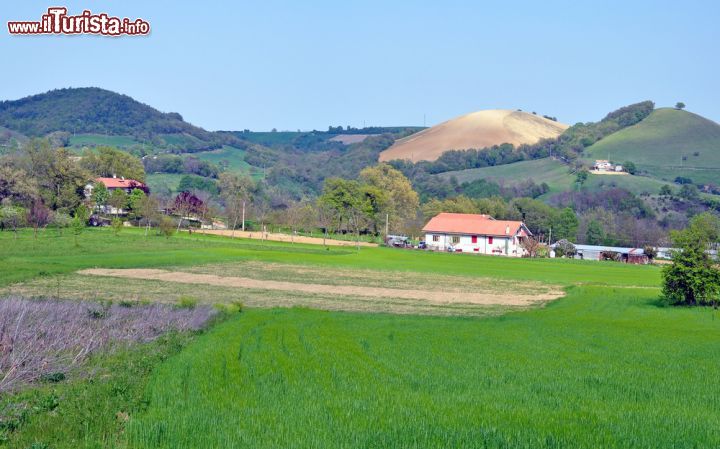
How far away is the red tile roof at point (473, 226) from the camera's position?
111250 millimetres

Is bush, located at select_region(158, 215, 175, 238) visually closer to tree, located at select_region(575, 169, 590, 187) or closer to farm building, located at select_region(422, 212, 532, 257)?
farm building, located at select_region(422, 212, 532, 257)

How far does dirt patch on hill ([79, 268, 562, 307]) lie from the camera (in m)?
50.2

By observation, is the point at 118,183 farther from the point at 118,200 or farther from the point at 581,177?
the point at 581,177

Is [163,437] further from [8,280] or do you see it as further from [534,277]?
[534,277]

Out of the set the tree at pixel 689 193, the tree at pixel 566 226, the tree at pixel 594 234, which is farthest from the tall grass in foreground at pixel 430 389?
the tree at pixel 689 193

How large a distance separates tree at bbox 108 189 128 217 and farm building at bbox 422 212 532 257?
153ft

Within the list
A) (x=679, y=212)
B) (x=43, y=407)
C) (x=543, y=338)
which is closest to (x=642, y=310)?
(x=543, y=338)

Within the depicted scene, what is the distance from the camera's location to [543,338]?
1134 inches

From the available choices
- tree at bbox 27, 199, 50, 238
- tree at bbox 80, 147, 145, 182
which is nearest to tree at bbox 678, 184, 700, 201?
tree at bbox 80, 147, 145, 182

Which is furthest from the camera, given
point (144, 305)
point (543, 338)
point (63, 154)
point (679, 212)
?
point (679, 212)

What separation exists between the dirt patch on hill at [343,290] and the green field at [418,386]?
8.46 m

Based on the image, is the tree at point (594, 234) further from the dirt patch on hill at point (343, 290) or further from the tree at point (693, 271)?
the tree at point (693, 271)

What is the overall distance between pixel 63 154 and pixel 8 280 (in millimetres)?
72666

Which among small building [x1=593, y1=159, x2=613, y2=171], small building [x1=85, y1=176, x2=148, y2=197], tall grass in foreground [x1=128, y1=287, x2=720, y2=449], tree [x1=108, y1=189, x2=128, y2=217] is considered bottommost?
tall grass in foreground [x1=128, y1=287, x2=720, y2=449]
